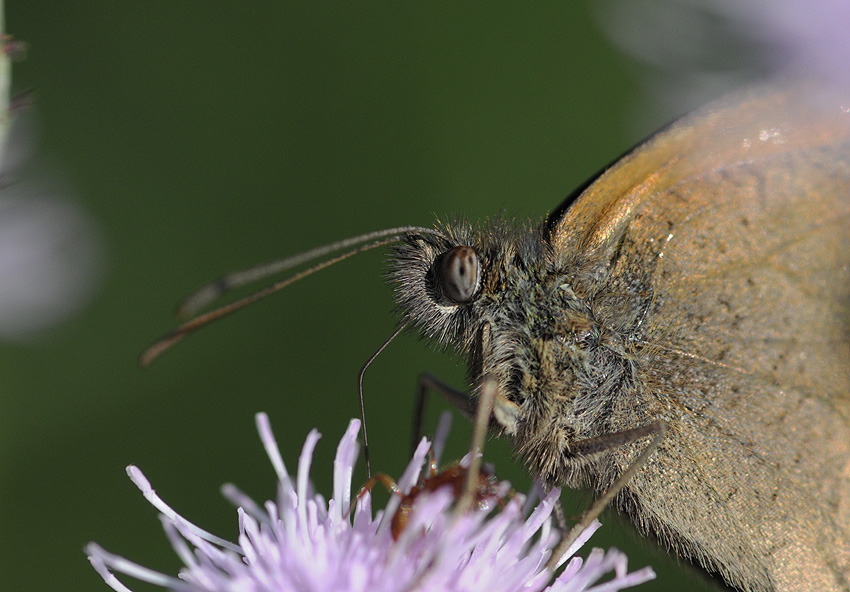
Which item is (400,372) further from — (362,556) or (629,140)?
(362,556)

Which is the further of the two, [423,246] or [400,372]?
[400,372]

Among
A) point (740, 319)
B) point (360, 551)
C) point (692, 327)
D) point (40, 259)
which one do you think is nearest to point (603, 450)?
point (692, 327)

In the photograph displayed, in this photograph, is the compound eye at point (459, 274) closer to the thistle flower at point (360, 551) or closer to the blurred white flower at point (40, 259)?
the thistle flower at point (360, 551)

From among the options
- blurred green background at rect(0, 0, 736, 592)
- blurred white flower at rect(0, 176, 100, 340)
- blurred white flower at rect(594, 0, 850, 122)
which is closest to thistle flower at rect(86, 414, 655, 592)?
blurred white flower at rect(0, 176, 100, 340)

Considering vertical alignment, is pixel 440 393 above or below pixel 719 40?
below

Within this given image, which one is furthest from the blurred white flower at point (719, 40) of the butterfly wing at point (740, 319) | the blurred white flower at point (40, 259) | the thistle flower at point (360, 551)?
the thistle flower at point (360, 551)

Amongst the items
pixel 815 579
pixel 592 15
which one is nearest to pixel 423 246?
pixel 815 579

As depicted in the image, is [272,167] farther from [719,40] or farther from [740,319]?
[740,319]
